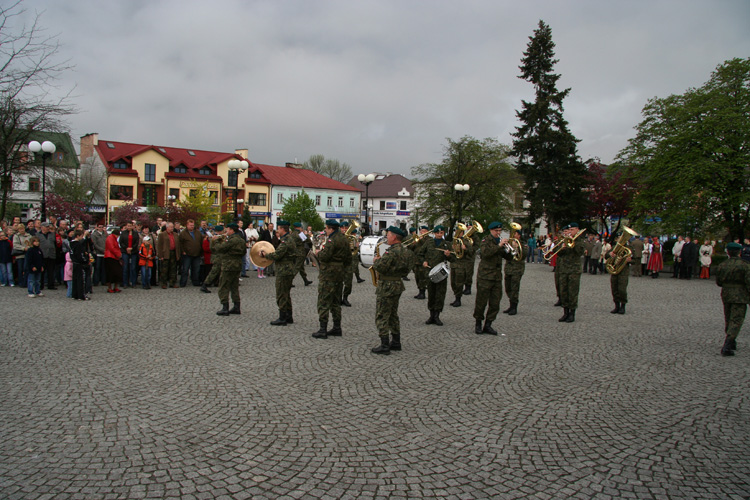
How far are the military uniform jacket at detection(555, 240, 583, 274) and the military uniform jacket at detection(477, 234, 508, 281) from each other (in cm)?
262

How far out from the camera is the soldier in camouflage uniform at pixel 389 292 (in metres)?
7.67

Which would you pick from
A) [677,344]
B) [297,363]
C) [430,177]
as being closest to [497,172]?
[430,177]

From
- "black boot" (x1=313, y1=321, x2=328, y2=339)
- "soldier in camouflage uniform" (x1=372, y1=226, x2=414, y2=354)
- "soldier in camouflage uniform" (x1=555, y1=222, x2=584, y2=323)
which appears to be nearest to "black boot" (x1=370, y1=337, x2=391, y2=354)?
"soldier in camouflage uniform" (x1=372, y1=226, x2=414, y2=354)

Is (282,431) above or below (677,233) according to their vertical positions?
below

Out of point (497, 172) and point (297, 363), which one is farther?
point (497, 172)

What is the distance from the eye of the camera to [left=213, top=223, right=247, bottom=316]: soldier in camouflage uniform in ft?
34.2

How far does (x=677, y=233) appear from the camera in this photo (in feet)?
82.5

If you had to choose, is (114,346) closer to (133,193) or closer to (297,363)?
(297,363)

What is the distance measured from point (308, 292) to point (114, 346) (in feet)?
23.4

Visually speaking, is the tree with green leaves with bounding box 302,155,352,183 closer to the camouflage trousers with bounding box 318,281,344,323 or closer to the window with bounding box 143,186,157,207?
the window with bounding box 143,186,157,207

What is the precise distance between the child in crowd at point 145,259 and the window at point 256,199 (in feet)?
163

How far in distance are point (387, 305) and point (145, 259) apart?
944 centimetres

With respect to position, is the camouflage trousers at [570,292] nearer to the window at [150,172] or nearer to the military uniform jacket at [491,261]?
the military uniform jacket at [491,261]

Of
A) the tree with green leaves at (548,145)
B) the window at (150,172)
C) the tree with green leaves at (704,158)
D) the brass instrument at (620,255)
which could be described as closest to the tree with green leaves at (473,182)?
the tree with green leaves at (548,145)
